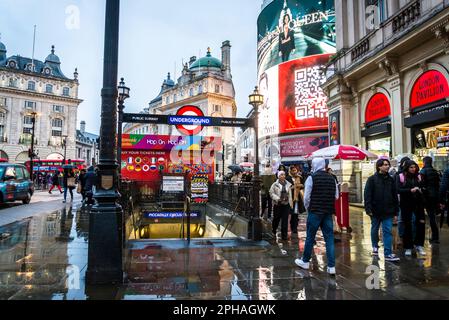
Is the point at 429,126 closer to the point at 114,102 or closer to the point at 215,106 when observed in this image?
the point at 114,102

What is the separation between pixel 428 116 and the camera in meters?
11.8

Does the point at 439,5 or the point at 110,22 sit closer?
the point at 110,22

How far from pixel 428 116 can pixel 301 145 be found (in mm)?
25341

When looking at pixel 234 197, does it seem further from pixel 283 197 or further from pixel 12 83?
pixel 12 83

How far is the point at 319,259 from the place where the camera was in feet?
21.2

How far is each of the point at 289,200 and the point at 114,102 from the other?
543cm

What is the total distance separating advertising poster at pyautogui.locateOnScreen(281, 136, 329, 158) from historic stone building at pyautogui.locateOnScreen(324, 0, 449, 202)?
54.0 feet

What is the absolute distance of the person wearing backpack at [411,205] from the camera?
22.3 ft

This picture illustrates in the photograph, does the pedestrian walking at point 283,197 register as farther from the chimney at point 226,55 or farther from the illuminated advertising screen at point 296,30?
the chimney at point 226,55

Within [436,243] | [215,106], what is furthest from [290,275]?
[215,106]

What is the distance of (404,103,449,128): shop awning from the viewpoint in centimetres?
1105

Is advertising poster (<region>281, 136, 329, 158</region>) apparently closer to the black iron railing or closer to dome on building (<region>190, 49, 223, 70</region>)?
the black iron railing

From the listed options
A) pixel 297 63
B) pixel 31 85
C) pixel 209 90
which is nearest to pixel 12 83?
pixel 31 85

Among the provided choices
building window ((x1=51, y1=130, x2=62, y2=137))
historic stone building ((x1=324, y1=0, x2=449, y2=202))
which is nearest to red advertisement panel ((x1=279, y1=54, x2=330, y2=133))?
historic stone building ((x1=324, y1=0, x2=449, y2=202))
